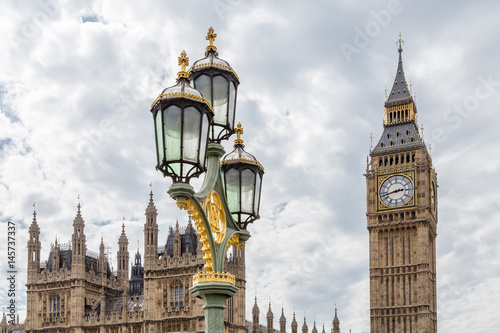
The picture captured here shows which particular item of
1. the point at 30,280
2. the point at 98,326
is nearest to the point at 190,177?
the point at 98,326

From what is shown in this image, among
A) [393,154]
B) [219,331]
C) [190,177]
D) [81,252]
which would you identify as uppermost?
[393,154]

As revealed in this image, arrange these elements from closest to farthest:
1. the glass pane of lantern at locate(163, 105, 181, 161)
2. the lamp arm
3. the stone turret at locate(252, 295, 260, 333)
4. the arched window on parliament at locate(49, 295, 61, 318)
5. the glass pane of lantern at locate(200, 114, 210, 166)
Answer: the glass pane of lantern at locate(163, 105, 181, 161) < the glass pane of lantern at locate(200, 114, 210, 166) < the lamp arm < the stone turret at locate(252, 295, 260, 333) < the arched window on parliament at locate(49, 295, 61, 318)

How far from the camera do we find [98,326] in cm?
6297

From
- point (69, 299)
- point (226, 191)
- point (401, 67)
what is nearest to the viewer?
point (226, 191)

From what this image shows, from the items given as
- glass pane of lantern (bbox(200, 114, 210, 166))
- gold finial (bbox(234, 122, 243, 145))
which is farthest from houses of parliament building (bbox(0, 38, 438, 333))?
glass pane of lantern (bbox(200, 114, 210, 166))

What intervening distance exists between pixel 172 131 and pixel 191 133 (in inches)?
9.1

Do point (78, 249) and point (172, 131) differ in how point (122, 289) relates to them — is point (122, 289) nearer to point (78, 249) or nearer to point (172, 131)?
point (78, 249)

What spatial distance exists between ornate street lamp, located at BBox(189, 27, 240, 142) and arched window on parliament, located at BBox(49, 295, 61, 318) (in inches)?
2292

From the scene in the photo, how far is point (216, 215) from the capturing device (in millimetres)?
10000

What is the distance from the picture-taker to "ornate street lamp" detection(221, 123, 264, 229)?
10.9 m

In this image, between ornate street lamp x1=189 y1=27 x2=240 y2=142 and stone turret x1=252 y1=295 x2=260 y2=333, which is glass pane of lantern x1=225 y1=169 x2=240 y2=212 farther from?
stone turret x1=252 y1=295 x2=260 y2=333

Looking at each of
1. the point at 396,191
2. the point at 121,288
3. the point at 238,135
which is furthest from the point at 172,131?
the point at 396,191

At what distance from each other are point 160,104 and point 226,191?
257 cm

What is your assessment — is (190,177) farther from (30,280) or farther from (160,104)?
(30,280)
